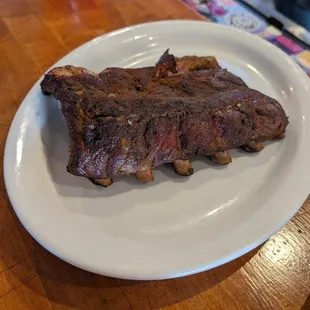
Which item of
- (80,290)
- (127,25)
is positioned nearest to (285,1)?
(127,25)

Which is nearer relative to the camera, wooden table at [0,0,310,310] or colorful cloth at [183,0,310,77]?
wooden table at [0,0,310,310]

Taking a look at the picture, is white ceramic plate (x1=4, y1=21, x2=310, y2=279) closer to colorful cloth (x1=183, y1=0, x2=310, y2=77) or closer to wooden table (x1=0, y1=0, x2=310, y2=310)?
wooden table (x1=0, y1=0, x2=310, y2=310)

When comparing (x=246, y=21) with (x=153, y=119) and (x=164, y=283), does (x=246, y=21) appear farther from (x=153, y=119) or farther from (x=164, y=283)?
(x=164, y=283)

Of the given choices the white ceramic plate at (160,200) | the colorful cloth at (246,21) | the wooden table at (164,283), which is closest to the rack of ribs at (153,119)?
the white ceramic plate at (160,200)

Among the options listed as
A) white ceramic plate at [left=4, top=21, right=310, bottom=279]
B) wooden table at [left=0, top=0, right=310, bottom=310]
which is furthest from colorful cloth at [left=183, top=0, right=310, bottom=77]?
wooden table at [left=0, top=0, right=310, bottom=310]

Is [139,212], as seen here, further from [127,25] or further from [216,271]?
[127,25]

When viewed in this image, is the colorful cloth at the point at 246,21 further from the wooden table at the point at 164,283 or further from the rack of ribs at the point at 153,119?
the wooden table at the point at 164,283
